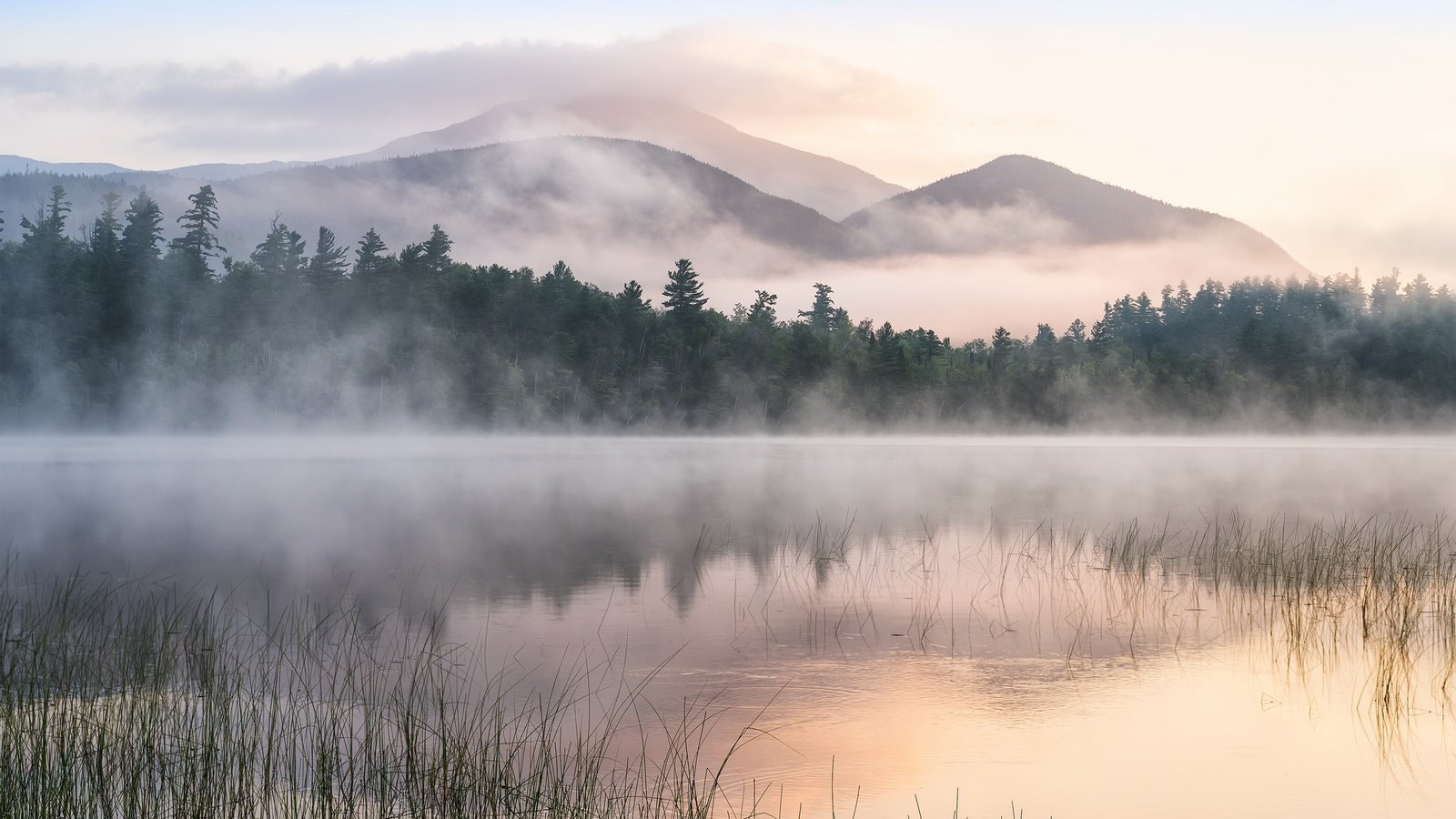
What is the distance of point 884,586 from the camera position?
58.4 feet

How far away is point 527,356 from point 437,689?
104 meters

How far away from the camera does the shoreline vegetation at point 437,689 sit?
26.2 ft

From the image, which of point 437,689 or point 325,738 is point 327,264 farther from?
point 325,738

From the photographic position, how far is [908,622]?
15109 mm

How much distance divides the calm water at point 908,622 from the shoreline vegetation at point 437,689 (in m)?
0.15

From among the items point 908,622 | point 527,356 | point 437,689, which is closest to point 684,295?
point 527,356

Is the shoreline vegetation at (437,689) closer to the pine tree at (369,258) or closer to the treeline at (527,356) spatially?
the treeline at (527,356)

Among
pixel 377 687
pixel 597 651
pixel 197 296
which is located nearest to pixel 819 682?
pixel 597 651

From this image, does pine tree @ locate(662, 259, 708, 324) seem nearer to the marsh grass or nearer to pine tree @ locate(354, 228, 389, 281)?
pine tree @ locate(354, 228, 389, 281)

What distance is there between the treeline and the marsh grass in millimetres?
93877

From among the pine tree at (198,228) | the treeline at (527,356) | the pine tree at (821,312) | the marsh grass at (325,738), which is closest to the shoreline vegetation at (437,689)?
the marsh grass at (325,738)

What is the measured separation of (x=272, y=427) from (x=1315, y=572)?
94706 mm

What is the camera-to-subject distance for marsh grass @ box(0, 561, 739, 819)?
7.78 metres

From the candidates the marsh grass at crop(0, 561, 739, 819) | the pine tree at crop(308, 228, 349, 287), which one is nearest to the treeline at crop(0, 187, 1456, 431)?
the pine tree at crop(308, 228, 349, 287)
